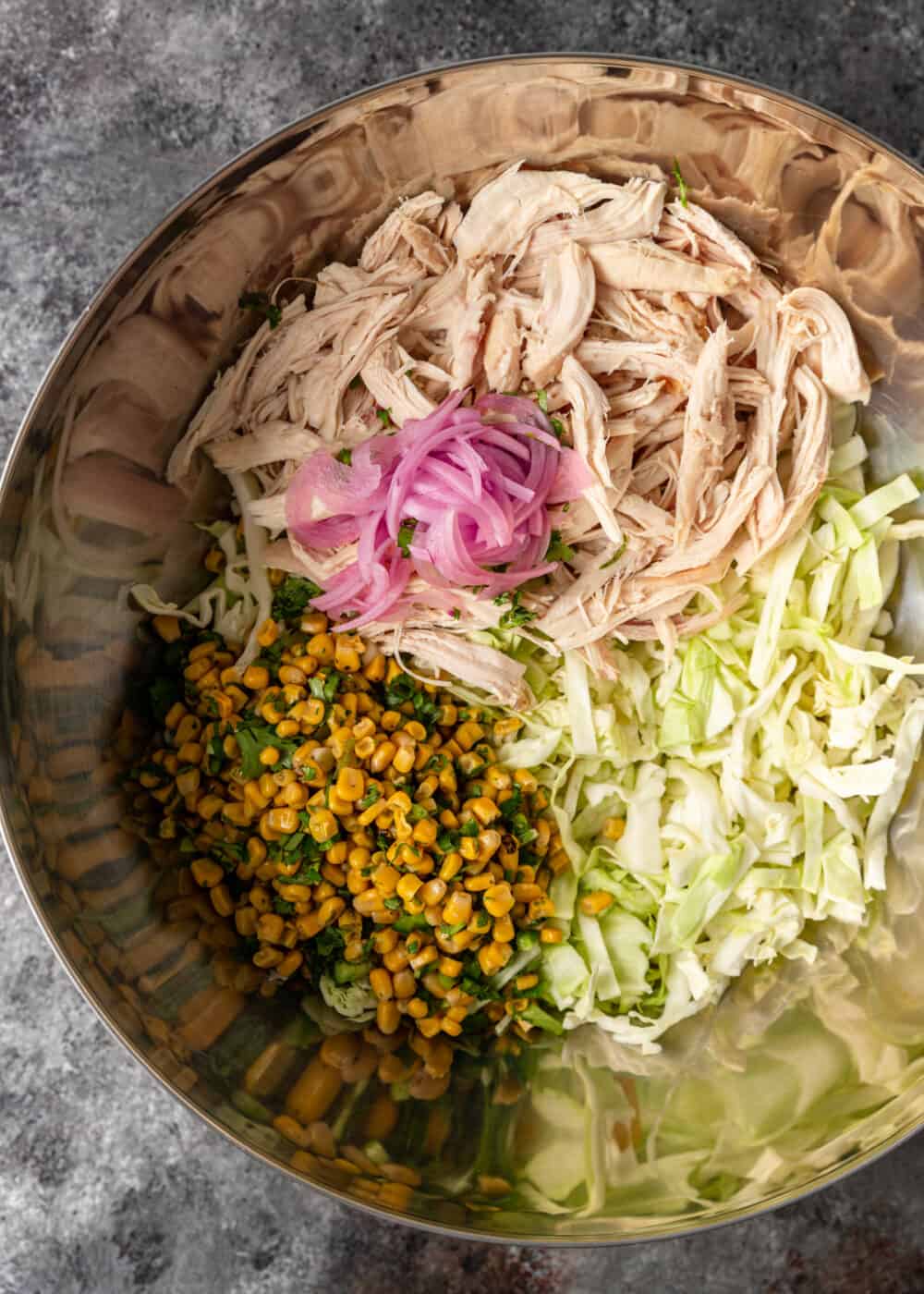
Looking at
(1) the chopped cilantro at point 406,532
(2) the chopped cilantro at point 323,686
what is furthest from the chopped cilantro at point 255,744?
(1) the chopped cilantro at point 406,532

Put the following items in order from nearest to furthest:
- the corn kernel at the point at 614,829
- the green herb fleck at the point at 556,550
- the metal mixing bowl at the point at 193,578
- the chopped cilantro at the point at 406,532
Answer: the metal mixing bowl at the point at 193,578 < the chopped cilantro at the point at 406,532 < the green herb fleck at the point at 556,550 < the corn kernel at the point at 614,829

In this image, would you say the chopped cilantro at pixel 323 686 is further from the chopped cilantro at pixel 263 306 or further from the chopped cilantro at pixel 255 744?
the chopped cilantro at pixel 263 306

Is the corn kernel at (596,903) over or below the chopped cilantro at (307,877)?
below

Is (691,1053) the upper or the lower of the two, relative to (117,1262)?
upper

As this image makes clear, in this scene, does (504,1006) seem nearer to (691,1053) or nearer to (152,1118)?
(691,1053)

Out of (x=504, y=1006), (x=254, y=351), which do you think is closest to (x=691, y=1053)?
(x=504, y=1006)

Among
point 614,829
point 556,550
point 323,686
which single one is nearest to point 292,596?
point 323,686
